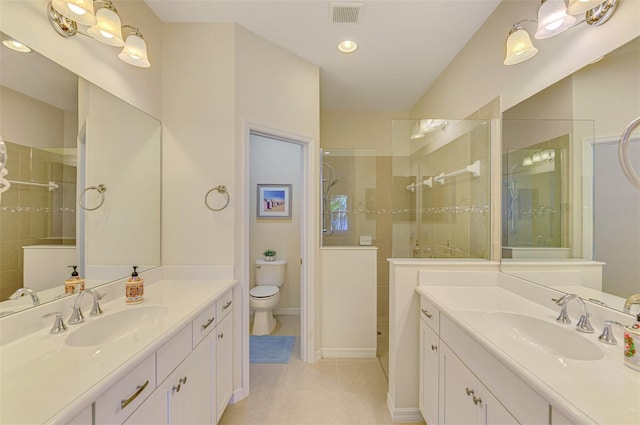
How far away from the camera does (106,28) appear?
52.4 inches

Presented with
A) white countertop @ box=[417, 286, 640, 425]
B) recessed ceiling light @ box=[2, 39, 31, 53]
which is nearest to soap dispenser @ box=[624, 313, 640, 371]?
white countertop @ box=[417, 286, 640, 425]

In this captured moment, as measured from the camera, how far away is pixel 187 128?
1.91 meters

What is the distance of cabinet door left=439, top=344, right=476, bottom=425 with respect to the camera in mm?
1102

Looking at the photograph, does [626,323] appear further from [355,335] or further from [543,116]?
[355,335]

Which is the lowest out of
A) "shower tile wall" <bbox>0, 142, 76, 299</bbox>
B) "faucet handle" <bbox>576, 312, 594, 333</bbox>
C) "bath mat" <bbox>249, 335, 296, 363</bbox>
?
"bath mat" <bbox>249, 335, 296, 363</bbox>

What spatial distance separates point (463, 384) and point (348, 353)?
1517 millimetres

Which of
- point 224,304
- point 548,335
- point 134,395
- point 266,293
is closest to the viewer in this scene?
point 134,395

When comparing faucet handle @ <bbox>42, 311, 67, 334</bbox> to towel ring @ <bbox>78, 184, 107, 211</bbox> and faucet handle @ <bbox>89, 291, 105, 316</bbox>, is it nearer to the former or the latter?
faucet handle @ <bbox>89, 291, 105, 316</bbox>

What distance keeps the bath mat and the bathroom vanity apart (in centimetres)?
134

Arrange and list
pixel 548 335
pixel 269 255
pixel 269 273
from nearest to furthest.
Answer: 1. pixel 548 335
2. pixel 269 273
3. pixel 269 255

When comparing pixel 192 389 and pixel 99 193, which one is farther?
pixel 99 193

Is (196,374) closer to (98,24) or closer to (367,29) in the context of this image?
(98,24)

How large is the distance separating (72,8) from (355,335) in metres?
2.97

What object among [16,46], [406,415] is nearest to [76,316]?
[16,46]
